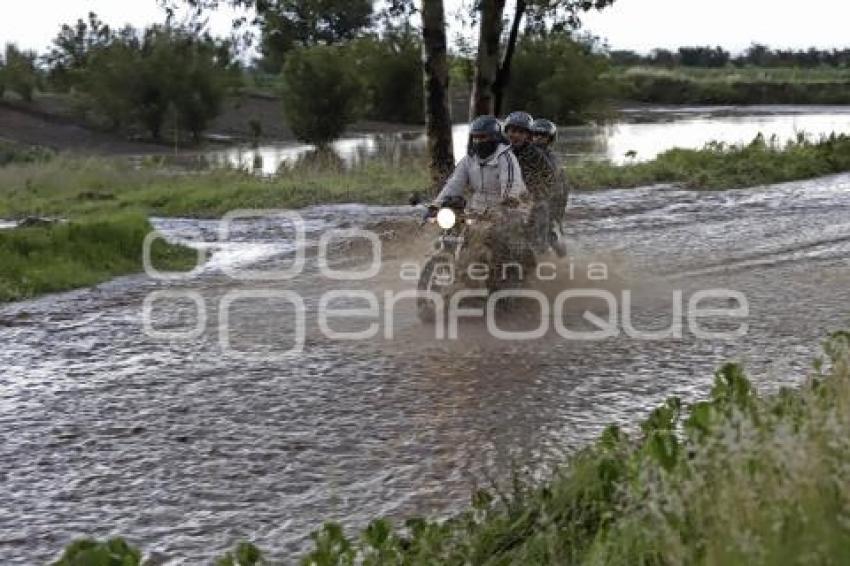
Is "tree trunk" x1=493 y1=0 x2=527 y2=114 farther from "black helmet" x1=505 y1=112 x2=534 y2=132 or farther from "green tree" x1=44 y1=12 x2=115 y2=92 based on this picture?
"green tree" x1=44 y1=12 x2=115 y2=92

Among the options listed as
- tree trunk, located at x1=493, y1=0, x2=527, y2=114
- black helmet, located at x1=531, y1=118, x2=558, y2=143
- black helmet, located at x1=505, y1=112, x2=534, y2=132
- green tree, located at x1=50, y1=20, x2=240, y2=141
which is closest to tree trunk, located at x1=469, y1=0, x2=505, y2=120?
tree trunk, located at x1=493, y1=0, x2=527, y2=114

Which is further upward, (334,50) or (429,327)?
(334,50)

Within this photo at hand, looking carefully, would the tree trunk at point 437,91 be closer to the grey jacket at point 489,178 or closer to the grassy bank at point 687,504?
the grey jacket at point 489,178

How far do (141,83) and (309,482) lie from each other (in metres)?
42.6

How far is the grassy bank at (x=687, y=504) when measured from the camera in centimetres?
378

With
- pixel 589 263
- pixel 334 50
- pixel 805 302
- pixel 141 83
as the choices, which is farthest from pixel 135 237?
pixel 141 83

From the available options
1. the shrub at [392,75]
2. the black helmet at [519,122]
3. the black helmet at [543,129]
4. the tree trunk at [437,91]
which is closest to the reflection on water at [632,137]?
the shrub at [392,75]

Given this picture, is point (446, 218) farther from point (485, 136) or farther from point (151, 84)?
point (151, 84)

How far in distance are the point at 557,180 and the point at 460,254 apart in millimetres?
3224

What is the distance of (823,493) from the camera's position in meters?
4.04

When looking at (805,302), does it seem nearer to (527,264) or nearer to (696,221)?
(527,264)

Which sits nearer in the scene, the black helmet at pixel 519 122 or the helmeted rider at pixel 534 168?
the helmeted rider at pixel 534 168

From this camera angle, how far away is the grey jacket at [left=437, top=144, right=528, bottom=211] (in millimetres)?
12508

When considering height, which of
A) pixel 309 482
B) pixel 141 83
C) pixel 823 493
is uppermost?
pixel 141 83
